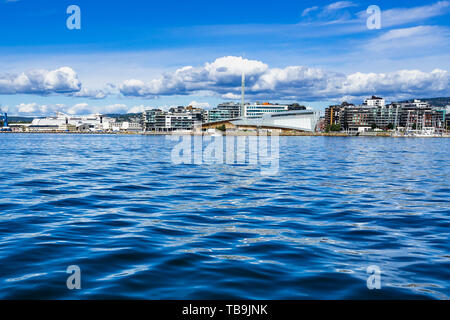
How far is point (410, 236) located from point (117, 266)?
5.78 meters

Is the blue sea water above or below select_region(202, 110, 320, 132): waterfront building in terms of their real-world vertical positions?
below

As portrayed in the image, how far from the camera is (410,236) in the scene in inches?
325

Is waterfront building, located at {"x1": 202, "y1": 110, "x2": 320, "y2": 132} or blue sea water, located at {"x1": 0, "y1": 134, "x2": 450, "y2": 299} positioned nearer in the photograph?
blue sea water, located at {"x1": 0, "y1": 134, "x2": 450, "y2": 299}

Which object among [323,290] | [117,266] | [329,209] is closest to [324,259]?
[323,290]

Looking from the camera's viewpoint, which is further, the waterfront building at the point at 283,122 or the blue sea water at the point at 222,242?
the waterfront building at the point at 283,122

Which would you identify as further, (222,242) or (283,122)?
(283,122)

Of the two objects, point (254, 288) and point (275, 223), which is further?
point (275, 223)

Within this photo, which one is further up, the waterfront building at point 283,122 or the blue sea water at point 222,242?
the waterfront building at point 283,122

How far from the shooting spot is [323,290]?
532cm

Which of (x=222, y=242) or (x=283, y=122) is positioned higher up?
(x=283, y=122)
